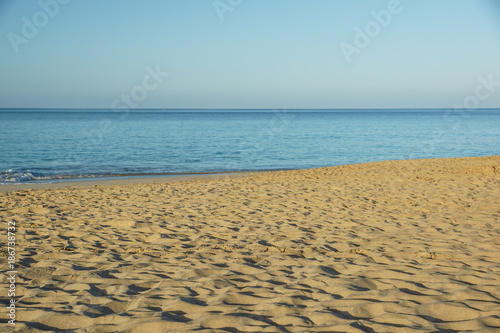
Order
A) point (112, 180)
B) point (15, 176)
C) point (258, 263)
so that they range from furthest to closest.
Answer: point (15, 176)
point (112, 180)
point (258, 263)

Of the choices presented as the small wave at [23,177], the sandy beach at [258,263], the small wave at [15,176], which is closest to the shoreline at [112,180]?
the small wave at [23,177]

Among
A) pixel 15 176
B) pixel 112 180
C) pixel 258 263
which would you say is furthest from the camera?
pixel 15 176

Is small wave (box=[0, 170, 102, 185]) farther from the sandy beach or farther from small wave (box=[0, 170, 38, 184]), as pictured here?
the sandy beach

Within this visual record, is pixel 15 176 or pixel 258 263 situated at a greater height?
pixel 258 263

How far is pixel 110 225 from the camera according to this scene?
19.5ft

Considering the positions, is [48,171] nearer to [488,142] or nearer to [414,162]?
[414,162]

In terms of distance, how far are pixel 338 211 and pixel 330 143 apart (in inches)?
992

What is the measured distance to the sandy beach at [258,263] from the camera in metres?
2.84

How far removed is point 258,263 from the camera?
418 cm

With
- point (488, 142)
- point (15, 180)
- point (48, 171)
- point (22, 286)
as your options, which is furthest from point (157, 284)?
point (488, 142)

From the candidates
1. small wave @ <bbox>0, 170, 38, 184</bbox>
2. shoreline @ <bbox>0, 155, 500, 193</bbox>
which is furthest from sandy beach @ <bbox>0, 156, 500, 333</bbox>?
small wave @ <bbox>0, 170, 38, 184</bbox>

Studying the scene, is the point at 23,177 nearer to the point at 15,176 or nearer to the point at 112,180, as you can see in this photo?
the point at 15,176

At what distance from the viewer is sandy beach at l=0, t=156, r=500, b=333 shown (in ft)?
9.30

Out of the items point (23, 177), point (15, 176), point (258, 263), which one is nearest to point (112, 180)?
point (23, 177)
